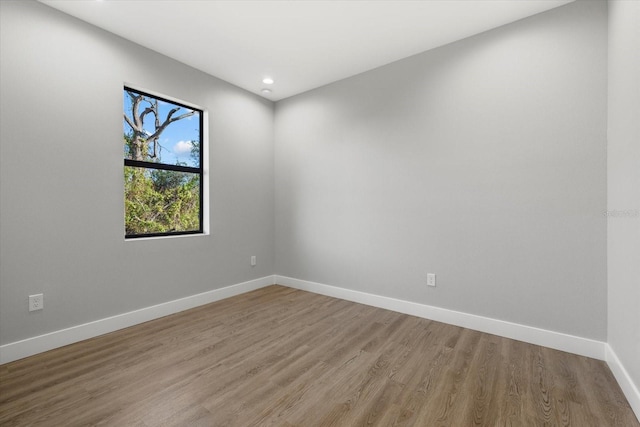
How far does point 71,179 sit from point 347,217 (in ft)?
8.41

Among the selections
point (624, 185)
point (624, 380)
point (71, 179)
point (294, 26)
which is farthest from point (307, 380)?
point (294, 26)

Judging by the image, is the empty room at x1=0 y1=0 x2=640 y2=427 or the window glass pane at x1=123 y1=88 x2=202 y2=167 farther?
the window glass pane at x1=123 y1=88 x2=202 y2=167

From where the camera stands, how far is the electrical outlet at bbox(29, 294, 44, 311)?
216 cm

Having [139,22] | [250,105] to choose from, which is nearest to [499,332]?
[250,105]

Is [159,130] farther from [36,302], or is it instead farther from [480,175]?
[480,175]

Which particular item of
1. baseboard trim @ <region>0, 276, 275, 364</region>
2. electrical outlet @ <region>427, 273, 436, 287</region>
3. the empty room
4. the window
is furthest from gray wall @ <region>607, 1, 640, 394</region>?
the window

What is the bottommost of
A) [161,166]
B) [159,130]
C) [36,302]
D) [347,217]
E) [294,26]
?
[36,302]

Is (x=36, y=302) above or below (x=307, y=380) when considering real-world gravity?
above

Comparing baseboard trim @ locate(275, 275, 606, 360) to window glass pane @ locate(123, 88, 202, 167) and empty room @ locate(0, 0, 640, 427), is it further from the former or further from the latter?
window glass pane @ locate(123, 88, 202, 167)

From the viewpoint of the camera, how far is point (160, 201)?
3.06m

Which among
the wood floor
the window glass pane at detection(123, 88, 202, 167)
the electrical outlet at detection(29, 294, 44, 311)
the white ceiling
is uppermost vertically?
the white ceiling

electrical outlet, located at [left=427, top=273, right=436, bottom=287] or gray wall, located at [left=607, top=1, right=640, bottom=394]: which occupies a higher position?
gray wall, located at [left=607, top=1, right=640, bottom=394]

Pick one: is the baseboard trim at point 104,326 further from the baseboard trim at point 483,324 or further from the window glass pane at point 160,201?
the baseboard trim at point 483,324

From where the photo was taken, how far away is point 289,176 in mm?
3979
